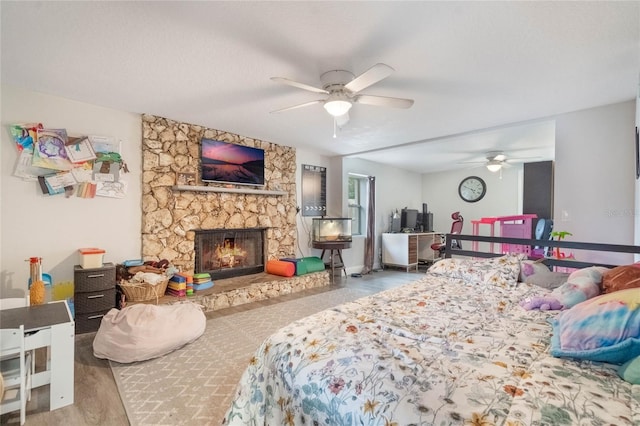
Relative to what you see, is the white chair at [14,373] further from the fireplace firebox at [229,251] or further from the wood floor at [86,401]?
the fireplace firebox at [229,251]

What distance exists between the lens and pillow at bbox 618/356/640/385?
0.94 metres

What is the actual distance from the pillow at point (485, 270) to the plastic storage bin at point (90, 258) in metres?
3.33

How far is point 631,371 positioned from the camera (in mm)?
958

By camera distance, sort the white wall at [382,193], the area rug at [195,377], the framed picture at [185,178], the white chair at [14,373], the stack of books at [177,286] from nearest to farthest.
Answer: the white chair at [14,373] → the area rug at [195,377] → the stack of books at [177,286] → the framed picture at [185,178] → the white wall at [382,193]

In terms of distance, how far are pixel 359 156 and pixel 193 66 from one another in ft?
12.4

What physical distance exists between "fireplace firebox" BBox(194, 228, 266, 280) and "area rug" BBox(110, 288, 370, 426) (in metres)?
1.13

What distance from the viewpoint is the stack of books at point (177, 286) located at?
130 inches

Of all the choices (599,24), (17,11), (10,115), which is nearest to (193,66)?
(17,11)

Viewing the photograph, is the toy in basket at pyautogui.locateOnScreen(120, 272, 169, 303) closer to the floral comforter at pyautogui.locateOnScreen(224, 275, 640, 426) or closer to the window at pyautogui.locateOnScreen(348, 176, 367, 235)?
the floral comforter at pyautogui.locateOnScreen(224, 275, 640, 426)

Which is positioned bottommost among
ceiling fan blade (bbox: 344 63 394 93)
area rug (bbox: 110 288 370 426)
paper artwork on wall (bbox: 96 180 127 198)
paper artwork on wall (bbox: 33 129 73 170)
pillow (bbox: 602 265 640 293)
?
area rug (bbox: 110 288 370 426)

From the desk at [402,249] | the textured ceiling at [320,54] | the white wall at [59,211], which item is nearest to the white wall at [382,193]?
the desk at [402,249]

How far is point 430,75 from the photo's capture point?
94.0 inches

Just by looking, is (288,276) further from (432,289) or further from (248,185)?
(432,289)

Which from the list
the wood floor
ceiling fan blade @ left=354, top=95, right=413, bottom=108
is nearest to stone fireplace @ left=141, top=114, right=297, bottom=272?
the wood floor
